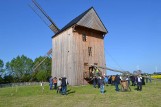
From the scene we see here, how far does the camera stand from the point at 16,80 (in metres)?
84.1

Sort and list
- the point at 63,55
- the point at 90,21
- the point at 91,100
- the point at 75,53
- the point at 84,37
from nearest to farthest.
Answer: the point at 91,100 < the point at 75,53 < the point at 84,37 < the point at 63,55 < the point at 90,21

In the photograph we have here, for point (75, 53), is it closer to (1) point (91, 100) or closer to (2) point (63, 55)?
(2) point (63, 55)

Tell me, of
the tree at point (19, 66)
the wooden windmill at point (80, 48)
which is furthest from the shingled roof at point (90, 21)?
the tree at point (19, 66)

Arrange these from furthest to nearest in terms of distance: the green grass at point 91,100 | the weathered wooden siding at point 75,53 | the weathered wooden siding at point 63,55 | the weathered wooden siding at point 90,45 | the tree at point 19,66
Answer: the tree at point 19,66 → the weathered wooden siding at point 90,45 → the weathered wooden siding at point 63,55 → the weathered wooden siding at point 75,53 → the green grass at point 91,100

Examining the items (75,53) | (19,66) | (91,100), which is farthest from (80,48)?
(19,66)

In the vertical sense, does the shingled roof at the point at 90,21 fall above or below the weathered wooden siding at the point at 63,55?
above

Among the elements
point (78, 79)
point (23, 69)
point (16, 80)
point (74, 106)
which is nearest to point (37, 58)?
point (23, 69)

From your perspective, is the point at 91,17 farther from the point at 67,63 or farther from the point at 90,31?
the point at 67,63

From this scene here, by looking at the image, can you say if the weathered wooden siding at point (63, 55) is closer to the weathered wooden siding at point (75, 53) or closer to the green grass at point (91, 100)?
the weathered wooden siding at point (75, 53)

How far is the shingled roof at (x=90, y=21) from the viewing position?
1382 inches

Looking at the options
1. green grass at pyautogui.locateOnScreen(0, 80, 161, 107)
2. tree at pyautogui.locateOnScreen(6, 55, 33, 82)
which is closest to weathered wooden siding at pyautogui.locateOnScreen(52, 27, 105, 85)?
green grass at pyautogui.locateOnScreen(0, 80, 161, 107)

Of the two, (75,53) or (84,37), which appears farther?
(84,37)

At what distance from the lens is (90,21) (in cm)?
3644

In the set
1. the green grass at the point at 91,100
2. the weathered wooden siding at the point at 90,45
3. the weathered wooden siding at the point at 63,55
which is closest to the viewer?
the green grass at the point at 91,100
